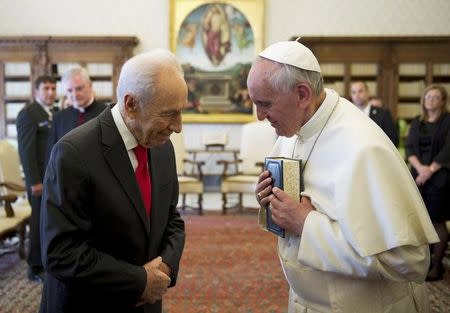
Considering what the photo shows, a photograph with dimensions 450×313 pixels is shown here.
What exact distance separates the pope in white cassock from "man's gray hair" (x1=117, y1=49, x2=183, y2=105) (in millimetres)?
339

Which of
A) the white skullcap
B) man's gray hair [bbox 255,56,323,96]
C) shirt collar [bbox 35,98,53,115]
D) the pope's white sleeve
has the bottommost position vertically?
A: the pope's white sleeve

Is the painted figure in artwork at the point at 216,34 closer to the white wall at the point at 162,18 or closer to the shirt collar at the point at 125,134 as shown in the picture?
the white wall at the point at 162,18

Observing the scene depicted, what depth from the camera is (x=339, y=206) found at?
4.86 feet

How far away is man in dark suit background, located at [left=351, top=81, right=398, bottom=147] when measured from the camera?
5.42 metres

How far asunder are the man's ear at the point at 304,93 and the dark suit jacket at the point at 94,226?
0.64 meters

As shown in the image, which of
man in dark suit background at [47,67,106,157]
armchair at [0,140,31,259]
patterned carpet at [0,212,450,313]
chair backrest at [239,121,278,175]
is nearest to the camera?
patterned carpet at [0,212,450,313]

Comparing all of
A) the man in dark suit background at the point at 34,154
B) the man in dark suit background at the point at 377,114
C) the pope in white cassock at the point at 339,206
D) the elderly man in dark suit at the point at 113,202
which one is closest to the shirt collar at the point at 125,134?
the elderly man in dark suit at the point at 113,202

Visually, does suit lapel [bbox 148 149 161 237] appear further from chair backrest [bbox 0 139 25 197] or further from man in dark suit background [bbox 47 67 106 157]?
chair backrest [bbox 0 139 25 197]

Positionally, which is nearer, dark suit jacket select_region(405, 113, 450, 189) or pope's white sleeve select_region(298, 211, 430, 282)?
pope's white sleeve select_region(298, 211, 430, 282)

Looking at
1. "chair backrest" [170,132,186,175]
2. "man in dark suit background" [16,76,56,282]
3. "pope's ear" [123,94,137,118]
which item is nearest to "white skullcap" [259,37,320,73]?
"pope's ear" [123,94,137,118]

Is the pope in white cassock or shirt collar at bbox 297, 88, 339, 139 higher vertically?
shirt collar at bbox 297, 88, 339, 139

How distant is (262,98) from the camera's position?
156 centimetres

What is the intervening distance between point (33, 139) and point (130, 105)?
3007 mm

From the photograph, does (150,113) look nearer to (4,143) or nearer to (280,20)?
(4,143)
